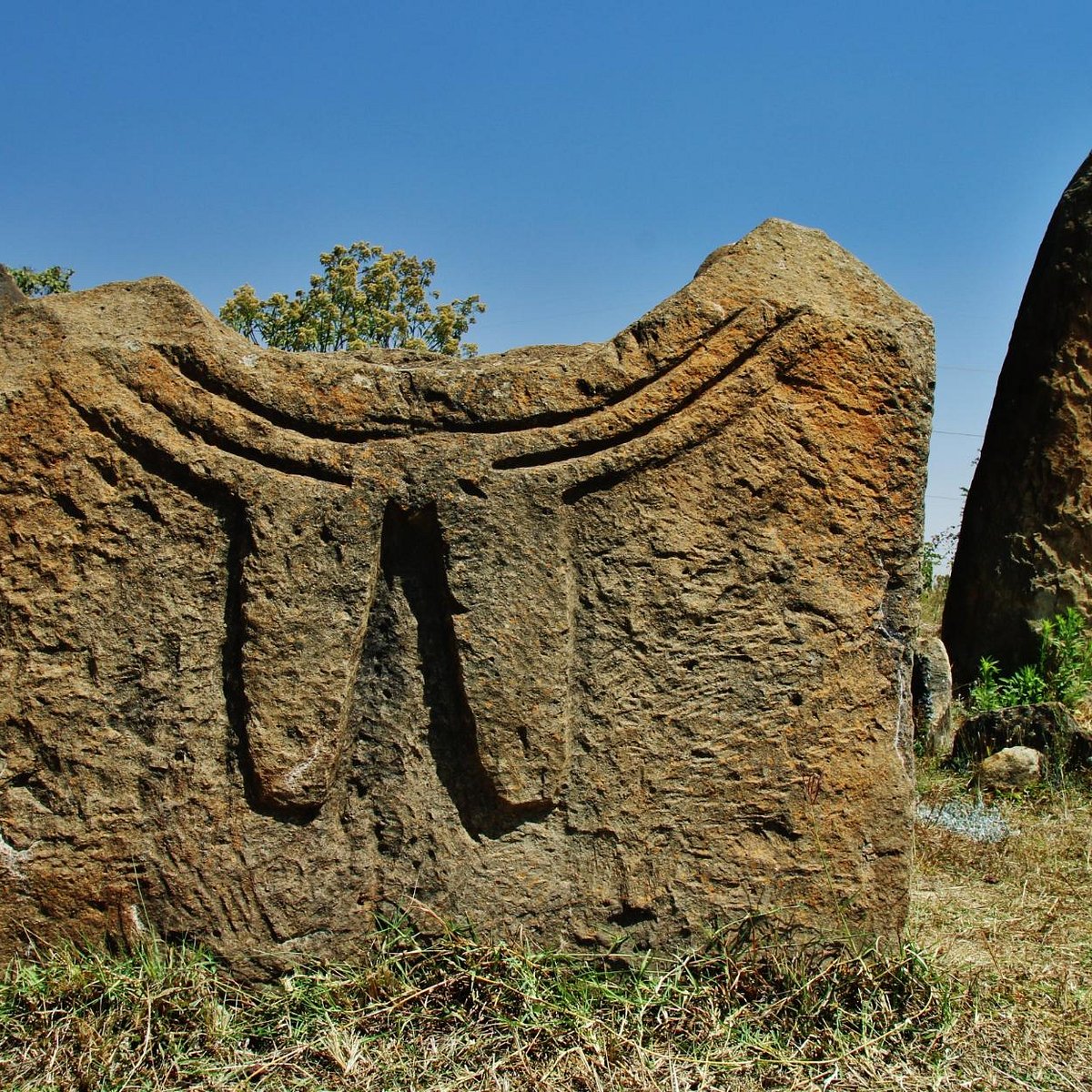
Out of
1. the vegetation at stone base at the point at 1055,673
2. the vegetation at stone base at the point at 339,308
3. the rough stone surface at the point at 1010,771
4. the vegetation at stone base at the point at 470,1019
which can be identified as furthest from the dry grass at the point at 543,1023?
the vegetation at stone base at the point at 339,308

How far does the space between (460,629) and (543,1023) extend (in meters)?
0.90

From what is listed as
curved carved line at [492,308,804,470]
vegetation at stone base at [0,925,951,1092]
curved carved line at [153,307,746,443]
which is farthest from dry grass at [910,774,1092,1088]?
curved carved line at [153,307,746,443]

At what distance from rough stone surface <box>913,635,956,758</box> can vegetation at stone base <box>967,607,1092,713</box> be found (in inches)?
7.4

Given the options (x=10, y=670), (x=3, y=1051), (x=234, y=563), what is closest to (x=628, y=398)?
(x=234, y=563)

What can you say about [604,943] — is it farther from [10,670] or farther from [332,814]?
[10,670]

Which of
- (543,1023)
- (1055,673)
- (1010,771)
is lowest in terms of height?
(543,1023)

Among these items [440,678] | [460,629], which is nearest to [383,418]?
[460,629]

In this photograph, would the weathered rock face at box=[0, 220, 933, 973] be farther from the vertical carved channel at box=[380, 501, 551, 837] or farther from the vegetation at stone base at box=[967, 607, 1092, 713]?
the vegetation at stone base at box=[967, 607, 1092, 713]

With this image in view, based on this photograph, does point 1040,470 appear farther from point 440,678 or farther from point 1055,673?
point 440,678

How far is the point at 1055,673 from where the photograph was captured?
5.38 m

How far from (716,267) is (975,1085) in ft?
6.44

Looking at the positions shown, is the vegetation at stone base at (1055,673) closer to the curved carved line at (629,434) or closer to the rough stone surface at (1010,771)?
the rough stone surface at (1010,771)

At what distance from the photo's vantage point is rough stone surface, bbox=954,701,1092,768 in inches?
194

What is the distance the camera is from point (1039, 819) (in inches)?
179
